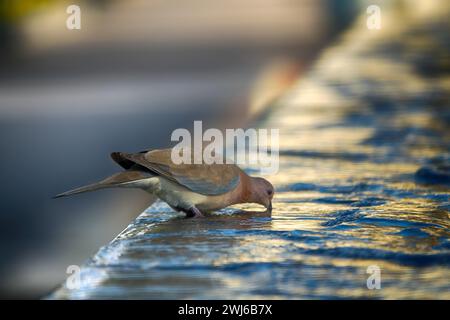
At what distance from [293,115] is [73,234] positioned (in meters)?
2.47

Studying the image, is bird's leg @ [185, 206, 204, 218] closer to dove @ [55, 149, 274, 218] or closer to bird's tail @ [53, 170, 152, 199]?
dove @ [55, 149, 274, 218]

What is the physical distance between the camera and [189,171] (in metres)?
5.84

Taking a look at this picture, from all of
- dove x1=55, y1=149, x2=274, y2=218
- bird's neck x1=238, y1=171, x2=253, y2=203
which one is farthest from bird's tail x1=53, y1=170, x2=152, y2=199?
bird's neck x1=238, y1=171, x2=253, y2=203

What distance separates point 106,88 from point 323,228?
10461 millimetres

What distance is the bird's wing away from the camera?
561cm

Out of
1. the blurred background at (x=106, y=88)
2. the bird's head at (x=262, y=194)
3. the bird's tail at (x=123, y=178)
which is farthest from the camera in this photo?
the blurred background at (x=106, y=88)

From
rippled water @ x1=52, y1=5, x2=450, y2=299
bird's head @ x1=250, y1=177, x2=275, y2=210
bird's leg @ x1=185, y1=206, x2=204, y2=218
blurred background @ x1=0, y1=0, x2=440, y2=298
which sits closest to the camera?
rippled water @ x1=52, y1=5, x2=450, y2=299

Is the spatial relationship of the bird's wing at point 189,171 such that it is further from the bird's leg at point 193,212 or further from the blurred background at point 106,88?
the blurred background at point 106,88

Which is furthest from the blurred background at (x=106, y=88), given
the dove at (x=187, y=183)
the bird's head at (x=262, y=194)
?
the bird's head at (x=262, y=194)

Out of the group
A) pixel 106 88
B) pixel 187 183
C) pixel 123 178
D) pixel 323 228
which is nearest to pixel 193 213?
pixel 187 183

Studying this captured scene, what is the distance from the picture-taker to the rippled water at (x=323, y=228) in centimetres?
386

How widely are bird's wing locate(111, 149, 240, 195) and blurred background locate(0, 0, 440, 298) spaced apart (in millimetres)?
1994

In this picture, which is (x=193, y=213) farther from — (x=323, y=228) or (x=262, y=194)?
(x=323, y=228)

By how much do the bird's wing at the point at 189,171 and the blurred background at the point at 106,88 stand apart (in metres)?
1.99
